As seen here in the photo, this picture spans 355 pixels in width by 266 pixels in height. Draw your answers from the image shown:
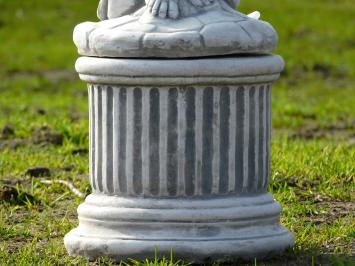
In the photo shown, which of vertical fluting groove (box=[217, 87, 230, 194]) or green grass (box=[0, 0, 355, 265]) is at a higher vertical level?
vertical fluting groove (box=[217, 87, 230, 194])

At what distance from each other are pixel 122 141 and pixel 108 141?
0.09 meters

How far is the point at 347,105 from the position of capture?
494 inches

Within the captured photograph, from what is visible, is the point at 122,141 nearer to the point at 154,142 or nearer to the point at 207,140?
the point at 154,142

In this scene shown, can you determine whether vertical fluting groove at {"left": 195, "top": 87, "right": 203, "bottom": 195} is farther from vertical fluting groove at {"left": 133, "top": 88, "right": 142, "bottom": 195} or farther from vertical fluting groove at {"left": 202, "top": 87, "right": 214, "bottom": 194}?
vertical fluting groove at {"left": 133, "top": 88, "right": 142, "bottom": 195}

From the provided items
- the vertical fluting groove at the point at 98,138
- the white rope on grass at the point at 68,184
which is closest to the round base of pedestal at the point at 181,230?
the vertical fluting groove at the point at 98,138

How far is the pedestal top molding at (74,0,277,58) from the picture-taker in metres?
5.58

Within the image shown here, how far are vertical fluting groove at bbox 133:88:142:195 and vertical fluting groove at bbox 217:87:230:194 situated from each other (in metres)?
0.39

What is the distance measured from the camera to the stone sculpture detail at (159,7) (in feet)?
19.0

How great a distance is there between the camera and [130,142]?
570cm

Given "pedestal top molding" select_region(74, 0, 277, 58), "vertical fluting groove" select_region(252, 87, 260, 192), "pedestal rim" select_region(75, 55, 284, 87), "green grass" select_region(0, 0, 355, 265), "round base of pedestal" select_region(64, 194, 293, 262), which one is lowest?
"green grass" select_region(0, 0, 355, 265)

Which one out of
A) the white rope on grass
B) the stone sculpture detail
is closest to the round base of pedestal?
the stone sculpture detail

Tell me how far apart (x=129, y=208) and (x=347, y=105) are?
7.20 meters

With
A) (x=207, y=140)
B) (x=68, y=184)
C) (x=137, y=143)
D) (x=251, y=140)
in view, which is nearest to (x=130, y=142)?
(x=137, y=143)

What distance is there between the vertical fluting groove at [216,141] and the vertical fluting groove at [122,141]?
431mm
